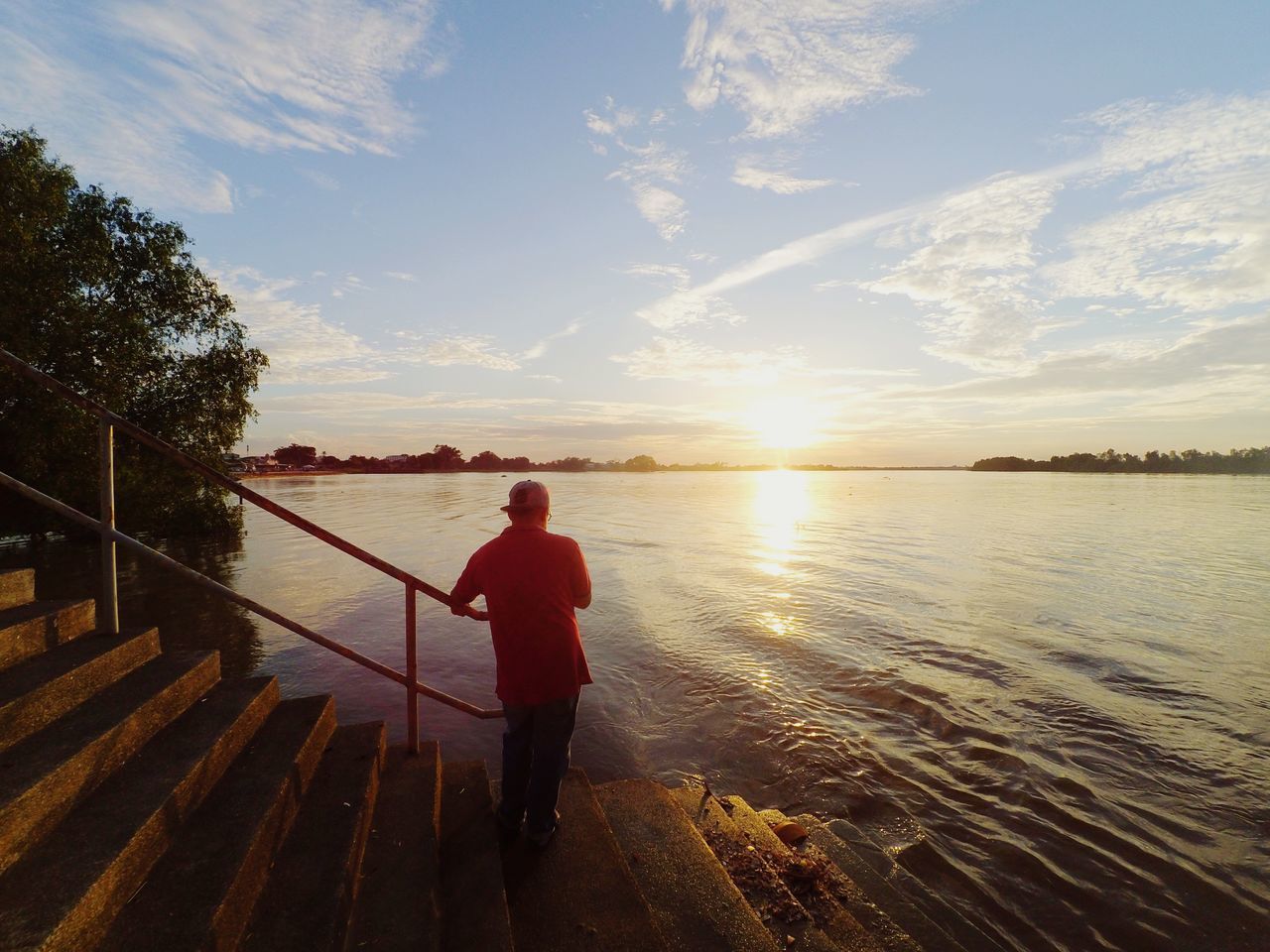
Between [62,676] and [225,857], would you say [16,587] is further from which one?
[225,857]

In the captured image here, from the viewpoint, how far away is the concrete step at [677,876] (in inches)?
113

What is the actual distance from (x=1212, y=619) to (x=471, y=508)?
3618 cm

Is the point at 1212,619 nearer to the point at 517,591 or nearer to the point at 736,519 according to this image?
the point at 517,591

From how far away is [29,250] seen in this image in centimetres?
1448

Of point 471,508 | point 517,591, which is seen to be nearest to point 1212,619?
point 517,591

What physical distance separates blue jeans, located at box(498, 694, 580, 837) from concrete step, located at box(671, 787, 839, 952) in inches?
A: 45.9

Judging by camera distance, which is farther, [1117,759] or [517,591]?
[1117,759]

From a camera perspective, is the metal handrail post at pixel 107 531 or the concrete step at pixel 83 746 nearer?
the concrete step at pixel 83 746

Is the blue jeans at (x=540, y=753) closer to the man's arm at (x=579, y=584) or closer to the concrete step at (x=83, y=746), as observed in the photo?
the man's arm at (x=579, y=584)

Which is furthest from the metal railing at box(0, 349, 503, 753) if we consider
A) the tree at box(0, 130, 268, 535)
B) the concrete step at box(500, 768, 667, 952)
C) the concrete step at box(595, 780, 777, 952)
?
the tree at box(0, 130, 268, 535)

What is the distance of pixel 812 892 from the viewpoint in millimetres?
3506

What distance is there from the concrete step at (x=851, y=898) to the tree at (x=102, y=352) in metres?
20.0

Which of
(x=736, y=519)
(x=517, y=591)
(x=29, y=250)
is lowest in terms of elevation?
(x=736, y=519)

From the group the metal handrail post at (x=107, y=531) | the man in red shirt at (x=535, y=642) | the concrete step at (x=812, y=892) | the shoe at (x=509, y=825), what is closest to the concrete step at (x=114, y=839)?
the metal handrail post at (x=107, y=531)
